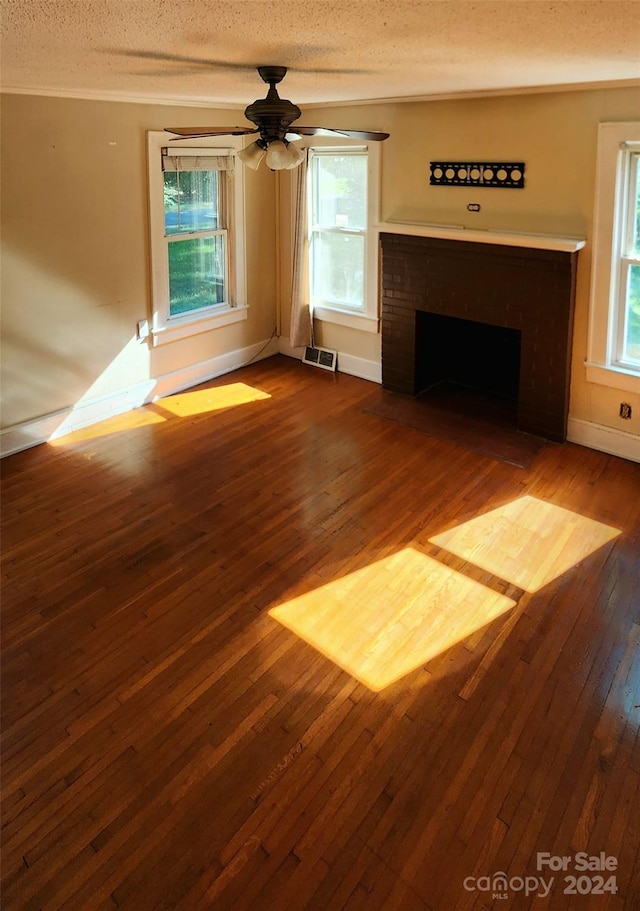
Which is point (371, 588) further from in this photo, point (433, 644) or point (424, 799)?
point (424, 799)

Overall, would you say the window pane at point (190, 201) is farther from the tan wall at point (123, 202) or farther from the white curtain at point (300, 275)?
the white curtain at point (300, 275)

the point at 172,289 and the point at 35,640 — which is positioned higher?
the point at 172,289

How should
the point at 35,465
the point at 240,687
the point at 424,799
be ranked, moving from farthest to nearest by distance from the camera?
the point at 35,465
the point at 240,687
the point at 424,799

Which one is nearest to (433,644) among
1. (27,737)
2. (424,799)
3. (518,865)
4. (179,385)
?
(424,799)

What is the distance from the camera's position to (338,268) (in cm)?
624

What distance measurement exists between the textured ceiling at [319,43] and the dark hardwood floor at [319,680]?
7.64ft

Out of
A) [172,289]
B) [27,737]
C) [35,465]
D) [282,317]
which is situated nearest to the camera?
[27,737]

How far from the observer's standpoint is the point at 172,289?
581 centimetres

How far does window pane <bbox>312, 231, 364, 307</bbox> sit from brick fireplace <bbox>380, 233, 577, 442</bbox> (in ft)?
1.63

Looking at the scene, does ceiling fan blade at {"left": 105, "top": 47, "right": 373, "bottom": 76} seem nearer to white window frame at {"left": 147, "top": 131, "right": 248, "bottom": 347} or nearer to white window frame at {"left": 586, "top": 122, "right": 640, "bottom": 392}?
white window frame at {"left": 586, "top": 122, "right": 640, "bottom": 392}

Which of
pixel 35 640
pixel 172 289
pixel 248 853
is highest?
pixel 172 289

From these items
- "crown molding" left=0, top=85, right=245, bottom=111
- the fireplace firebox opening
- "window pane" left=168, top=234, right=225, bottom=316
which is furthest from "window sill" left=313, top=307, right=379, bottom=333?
"crown molding" left=0, top=85, right=245, bottom=111

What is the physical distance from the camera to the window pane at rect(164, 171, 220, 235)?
218 inches

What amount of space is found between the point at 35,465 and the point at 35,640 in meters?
1.91
